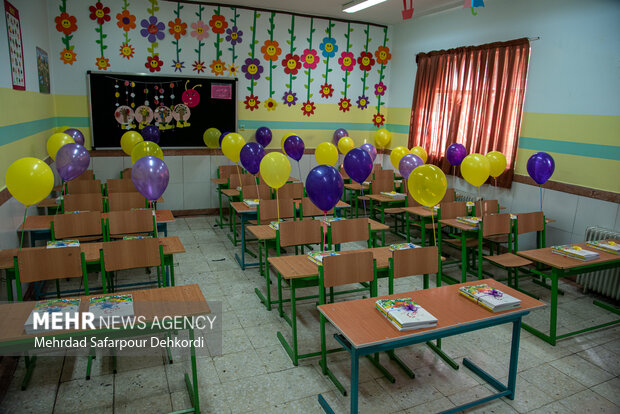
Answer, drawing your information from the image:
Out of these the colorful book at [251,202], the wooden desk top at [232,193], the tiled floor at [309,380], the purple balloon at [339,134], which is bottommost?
the tiled floor at [309,380]

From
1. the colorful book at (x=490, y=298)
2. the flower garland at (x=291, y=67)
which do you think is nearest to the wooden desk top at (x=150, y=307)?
the colorful book at (x=490, y=298)

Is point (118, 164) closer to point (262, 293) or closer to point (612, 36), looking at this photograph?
point (262, 293)

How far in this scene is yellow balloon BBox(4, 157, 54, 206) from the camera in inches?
120

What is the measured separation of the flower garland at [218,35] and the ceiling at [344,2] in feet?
0.81

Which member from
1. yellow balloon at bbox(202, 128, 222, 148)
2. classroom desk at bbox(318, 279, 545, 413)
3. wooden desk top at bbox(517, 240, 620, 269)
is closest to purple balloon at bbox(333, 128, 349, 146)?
yellow balloon at bbox(202, 128, 222, 148)

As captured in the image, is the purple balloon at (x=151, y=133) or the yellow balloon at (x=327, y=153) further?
the purple balloon at (x=151, y=133)

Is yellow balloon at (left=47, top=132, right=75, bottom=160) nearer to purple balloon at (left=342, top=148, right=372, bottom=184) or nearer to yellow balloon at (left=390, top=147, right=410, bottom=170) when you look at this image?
purple balloon at (left=342, top=148, right=372, bottom=184)

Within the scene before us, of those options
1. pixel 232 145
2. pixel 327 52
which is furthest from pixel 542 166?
pixel 327 52

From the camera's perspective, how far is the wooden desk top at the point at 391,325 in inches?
91.0

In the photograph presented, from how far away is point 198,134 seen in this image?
739 centimetres

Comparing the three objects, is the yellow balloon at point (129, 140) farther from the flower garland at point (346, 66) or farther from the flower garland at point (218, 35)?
the flower garland at point (346, 66)

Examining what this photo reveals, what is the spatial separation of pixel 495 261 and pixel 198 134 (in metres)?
5.21

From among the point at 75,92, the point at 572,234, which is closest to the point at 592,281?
the point at 572,234

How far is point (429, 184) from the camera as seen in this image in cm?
360
